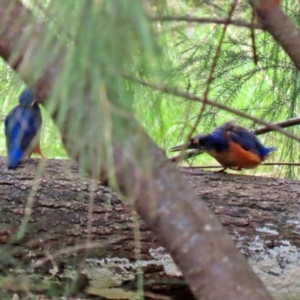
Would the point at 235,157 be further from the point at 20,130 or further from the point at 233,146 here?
the point at 20,130

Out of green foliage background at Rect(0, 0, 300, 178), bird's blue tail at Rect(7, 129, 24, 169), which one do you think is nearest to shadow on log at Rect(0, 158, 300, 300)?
bird's blue tail at Rect(7, 129, 24, 169)

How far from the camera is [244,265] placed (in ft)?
2.60

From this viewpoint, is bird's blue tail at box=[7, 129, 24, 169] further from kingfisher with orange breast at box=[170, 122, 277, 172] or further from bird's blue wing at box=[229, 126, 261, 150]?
bird's blue wing at box=[229, 126, 261, 150]

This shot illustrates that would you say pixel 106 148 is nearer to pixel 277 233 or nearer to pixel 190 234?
pixel 190 234

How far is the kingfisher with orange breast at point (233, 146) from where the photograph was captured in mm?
2072

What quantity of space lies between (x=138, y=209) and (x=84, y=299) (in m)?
0.85

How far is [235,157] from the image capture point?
213cm

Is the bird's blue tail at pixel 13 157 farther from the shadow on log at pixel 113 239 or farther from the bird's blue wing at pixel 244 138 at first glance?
the bird's blue wing at pixel 244 138

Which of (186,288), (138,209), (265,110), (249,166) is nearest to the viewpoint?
(138,209)

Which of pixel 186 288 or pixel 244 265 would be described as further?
pixel 186 288

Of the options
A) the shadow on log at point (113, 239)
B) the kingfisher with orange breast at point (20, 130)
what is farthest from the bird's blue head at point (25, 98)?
the shadow on log at point (113, 239)

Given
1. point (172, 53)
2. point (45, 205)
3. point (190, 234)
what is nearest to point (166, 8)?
point (172, 53)

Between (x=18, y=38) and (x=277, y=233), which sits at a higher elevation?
(x=18, y=38)

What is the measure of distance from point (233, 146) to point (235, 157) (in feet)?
0.14
